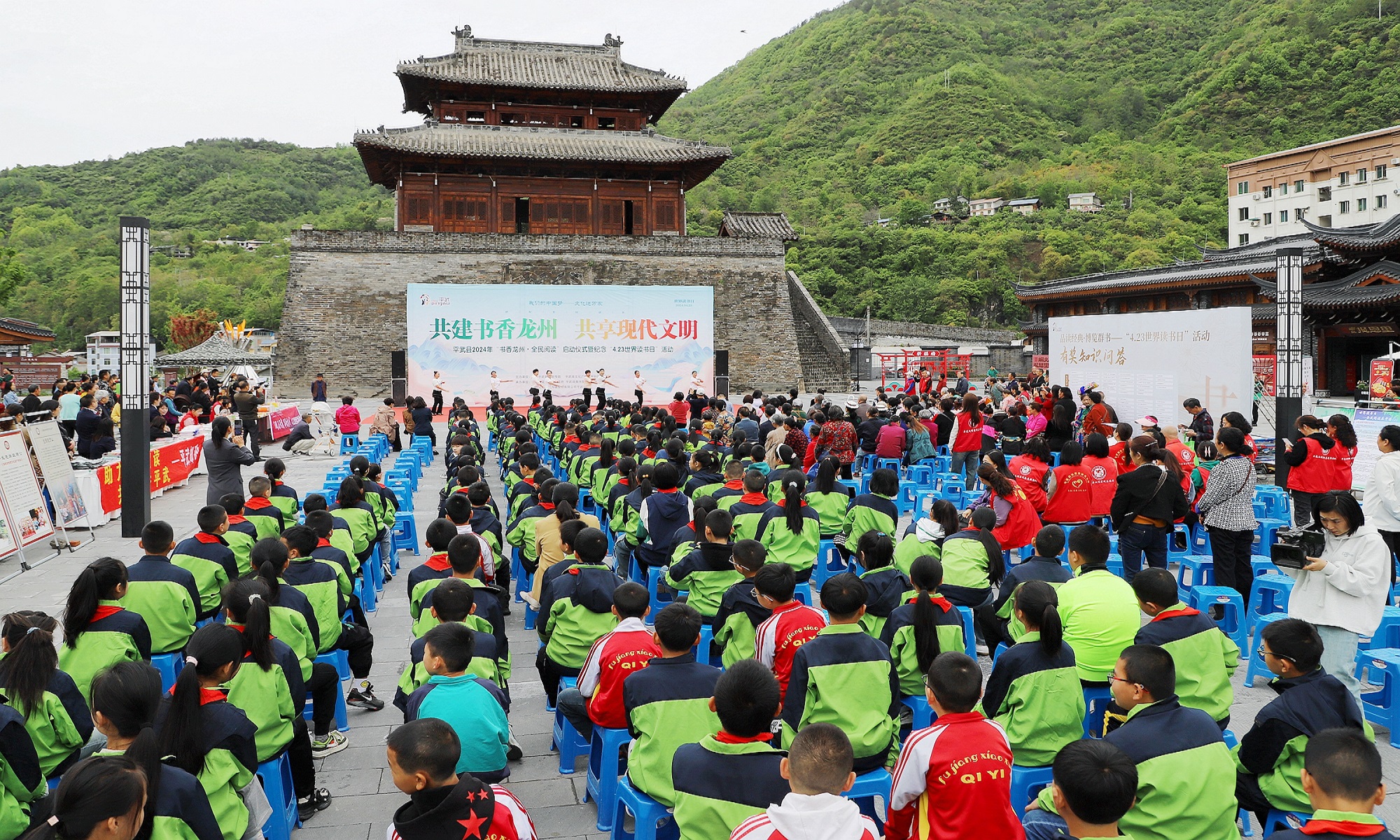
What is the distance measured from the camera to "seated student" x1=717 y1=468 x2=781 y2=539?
17.9ft

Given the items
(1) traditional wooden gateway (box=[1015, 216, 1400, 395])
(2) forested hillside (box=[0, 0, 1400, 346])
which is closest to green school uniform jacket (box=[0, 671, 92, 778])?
(1) traditional wooden gateway (box=[1015, 216, 1400, 395])

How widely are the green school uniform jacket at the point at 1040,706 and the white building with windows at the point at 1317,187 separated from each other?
42790 mm

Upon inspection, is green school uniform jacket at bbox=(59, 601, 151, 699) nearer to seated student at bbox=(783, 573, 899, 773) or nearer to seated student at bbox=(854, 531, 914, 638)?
seated student at bbox=(783, 573, 899, 773)

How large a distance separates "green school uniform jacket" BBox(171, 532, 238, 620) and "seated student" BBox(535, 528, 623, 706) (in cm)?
182

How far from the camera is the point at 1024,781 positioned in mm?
3131

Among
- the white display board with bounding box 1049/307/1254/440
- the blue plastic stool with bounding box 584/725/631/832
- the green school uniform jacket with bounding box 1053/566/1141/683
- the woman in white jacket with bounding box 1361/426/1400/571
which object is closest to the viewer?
the blue plastic stool with bounding box 584/725/631/832

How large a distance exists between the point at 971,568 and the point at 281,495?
4.74 m

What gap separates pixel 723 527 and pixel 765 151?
59465 mm

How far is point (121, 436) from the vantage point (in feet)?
28.7

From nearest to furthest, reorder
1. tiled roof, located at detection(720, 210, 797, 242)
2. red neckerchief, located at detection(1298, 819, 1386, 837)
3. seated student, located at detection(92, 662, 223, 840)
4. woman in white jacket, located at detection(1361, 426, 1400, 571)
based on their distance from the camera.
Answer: red neckerchief, located at detection(1298, 819, 1386, 837), seated student, located at detection(92, 662, 223, 840), woman in white jacket, located at detection(1361, 426, 1400, 571), tiled roof, located at detection(720, 210, 797, 242)

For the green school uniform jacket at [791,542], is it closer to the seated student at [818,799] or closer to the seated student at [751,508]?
the seated student at [751,508]

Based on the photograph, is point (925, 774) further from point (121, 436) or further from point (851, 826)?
point (121, 436)

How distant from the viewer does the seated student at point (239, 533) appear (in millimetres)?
5310

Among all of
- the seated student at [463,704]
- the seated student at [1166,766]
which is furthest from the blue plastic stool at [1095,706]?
the seated student at [463,704]
